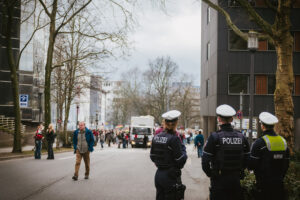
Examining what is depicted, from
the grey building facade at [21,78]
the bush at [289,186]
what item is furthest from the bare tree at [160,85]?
the bush at [289,186]

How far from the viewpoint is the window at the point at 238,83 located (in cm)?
3339

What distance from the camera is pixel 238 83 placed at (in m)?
33.4

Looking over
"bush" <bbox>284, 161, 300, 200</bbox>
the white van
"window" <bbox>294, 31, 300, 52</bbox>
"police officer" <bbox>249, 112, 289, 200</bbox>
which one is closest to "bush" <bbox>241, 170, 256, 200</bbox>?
"bush" <bbox>284, 161, 300, 200</bbox>

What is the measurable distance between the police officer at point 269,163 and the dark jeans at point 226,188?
0.54 metres

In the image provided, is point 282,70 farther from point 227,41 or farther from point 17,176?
point 227,41

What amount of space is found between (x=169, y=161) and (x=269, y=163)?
1.42m

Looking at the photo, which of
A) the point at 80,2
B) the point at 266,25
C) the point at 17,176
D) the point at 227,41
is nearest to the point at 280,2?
the point at 266,25

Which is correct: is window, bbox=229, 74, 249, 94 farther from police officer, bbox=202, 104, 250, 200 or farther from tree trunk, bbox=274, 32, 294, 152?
police officer, bbox=202, 104, 250, 200

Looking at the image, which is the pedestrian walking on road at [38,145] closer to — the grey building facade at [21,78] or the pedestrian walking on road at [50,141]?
the pedestrian walking on road at [50,141]

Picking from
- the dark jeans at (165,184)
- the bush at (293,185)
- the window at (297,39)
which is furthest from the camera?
the window at (297,39)

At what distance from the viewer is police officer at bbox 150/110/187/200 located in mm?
5477

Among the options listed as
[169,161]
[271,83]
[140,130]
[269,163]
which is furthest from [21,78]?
[269,163]

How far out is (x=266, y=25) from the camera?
1171 cm

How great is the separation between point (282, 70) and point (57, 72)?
29266 millimetres
